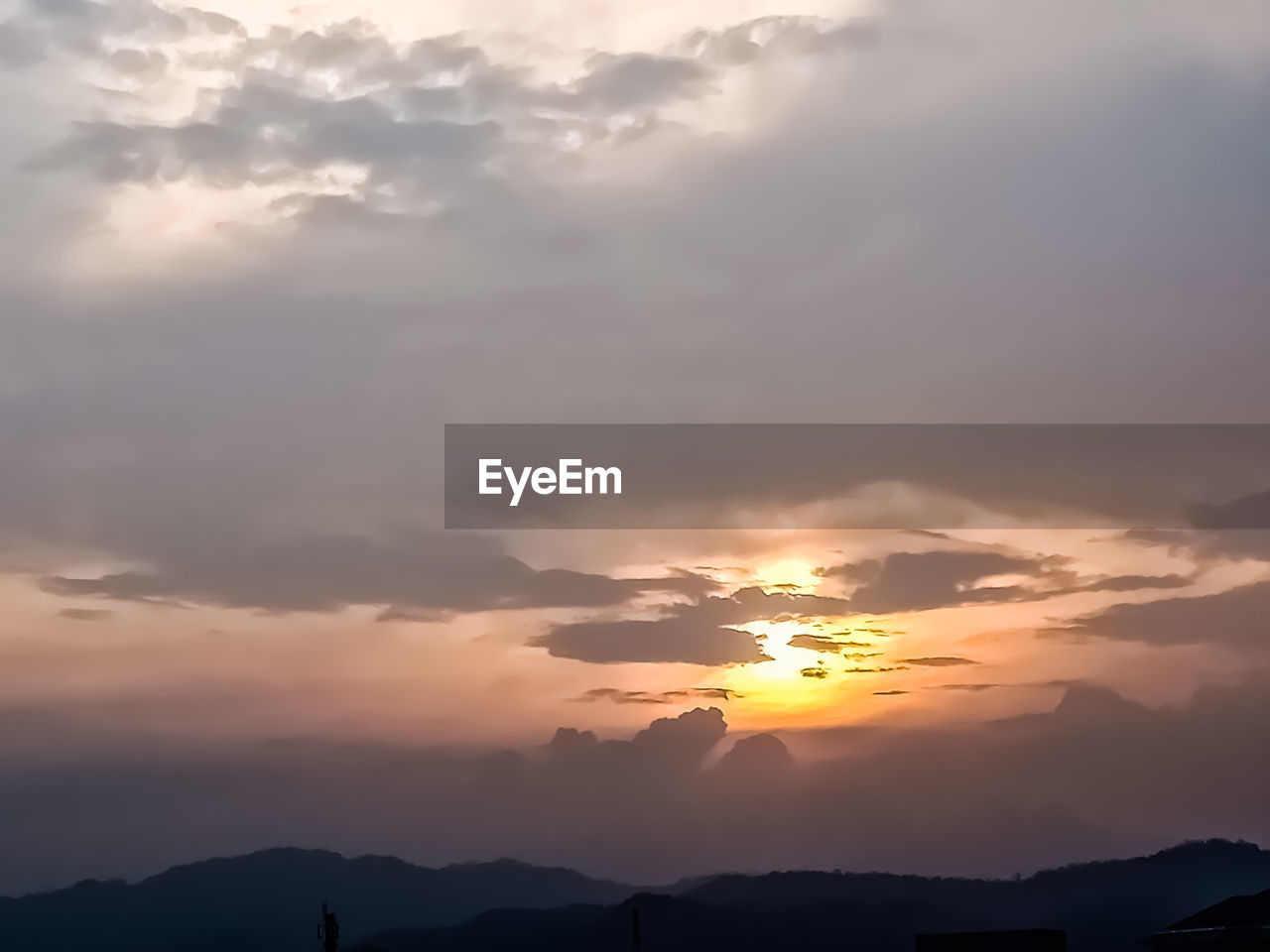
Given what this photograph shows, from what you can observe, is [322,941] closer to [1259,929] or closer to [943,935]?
[943,935]

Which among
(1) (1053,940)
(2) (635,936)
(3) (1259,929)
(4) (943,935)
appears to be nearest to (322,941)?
(2) (635,936)

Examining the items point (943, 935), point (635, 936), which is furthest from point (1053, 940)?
point (635, 936)

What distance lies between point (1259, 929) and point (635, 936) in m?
39.5

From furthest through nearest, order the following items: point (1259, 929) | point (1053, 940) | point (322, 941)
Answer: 1. point (322, 941)
2. point (1053, 940)
3. point (1259, 929)

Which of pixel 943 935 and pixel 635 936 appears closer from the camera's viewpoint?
pixel 943 935

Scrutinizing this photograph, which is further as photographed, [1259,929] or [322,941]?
[322,941]

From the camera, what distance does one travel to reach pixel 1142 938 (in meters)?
59.2


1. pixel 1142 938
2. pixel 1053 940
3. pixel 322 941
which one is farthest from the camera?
pixel 322 941

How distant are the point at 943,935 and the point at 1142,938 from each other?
14.5 meters

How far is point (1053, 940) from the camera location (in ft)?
233

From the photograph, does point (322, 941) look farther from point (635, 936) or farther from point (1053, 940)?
point (1053, 940)

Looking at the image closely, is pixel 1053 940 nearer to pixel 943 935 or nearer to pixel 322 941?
pixel 943 935

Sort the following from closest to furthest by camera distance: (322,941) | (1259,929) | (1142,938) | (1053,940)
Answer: (1259,929) → (1142,938) → (1053,940) → (322,941)

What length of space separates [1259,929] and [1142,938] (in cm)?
615
